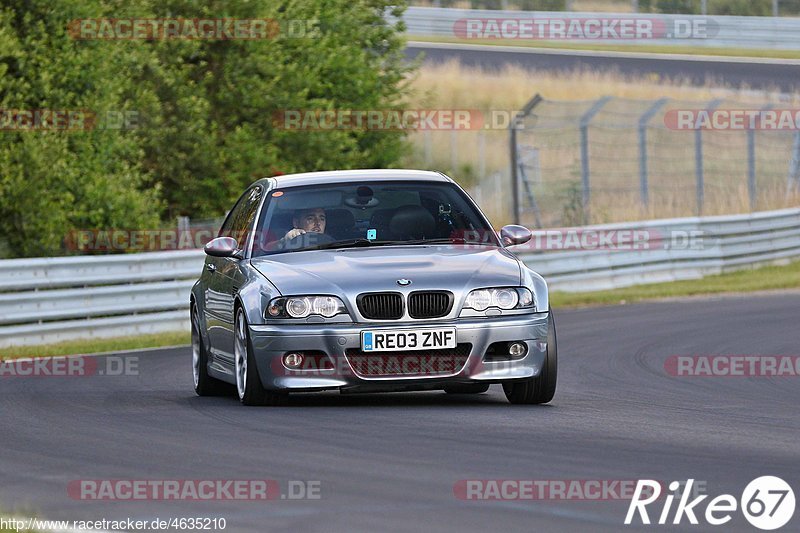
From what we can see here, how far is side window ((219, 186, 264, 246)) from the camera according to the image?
11.7m

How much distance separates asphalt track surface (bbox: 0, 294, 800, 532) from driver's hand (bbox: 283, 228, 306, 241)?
42.4 inches

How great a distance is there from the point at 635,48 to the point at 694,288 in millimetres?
29684

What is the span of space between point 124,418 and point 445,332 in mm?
2049

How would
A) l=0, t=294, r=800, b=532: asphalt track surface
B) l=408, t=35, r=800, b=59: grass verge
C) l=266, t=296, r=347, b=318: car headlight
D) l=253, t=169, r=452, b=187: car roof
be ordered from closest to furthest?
l=0, t=294, r=800, b=532: asphalt track surface, l=266, t=296, r=347, b=318: car headlight, l=253, t=169, r=452, b=187: car roof, l=408, t=35, r=800, b=59: grass verge

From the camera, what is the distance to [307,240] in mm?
11078

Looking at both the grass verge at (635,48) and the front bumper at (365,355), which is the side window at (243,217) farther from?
the grass verge at (635,48)

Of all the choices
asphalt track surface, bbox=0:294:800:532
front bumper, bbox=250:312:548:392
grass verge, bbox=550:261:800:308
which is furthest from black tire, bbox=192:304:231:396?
grass verge, bbox=550:261:800:308

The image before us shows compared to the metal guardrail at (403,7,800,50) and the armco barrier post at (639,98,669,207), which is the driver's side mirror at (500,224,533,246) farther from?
the metal guardrail at (403,7,800,50)

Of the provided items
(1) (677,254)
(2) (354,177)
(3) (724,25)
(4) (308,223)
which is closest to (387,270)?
(4) (308,223)

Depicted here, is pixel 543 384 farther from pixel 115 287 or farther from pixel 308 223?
pixel 115 287

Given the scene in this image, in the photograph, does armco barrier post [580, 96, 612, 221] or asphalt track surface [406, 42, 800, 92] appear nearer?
armco barrier post [580, 96, 612, 221]

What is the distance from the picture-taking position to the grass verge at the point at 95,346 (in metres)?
17.6

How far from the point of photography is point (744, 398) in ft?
37.0

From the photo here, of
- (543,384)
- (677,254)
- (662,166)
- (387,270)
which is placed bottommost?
(662,166)
